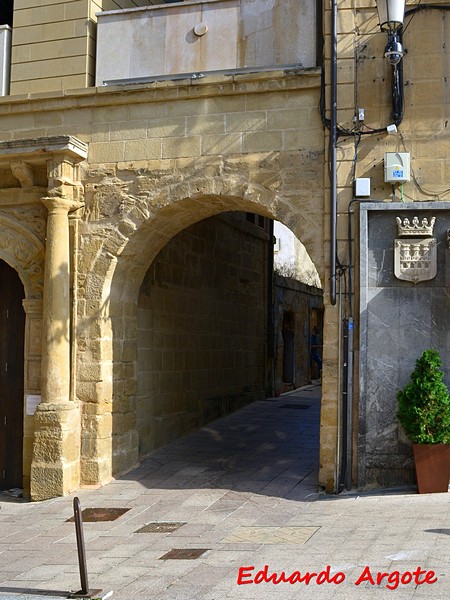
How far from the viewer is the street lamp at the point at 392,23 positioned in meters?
7.59

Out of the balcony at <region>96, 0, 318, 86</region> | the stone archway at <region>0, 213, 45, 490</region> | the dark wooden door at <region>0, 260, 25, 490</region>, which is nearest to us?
the balcony at <region>96, 0, 318, 86</region>

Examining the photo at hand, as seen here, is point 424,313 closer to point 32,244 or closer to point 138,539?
point 138,539

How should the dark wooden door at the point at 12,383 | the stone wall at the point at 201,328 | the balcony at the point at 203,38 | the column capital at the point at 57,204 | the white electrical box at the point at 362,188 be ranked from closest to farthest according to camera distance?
the white electrical box at the point at 362,188
the balcony at the point at 203,38
the column capital at the point at 57,204
the dark wooden door at the point at 12,383
the stone wall at the point at 201,328

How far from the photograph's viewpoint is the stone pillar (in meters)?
8.67

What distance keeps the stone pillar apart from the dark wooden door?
3.15ft

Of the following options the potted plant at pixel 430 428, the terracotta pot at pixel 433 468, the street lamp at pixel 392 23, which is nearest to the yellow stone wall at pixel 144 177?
the street lamp at pixel 392 23

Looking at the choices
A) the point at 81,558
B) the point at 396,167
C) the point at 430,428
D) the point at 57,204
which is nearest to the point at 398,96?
the point at 396,167

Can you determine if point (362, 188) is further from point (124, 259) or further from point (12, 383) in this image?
point (12, 383)

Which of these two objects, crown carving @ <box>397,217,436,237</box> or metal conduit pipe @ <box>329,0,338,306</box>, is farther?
metal conduit pipe @ <box>329,0,338,306</box>

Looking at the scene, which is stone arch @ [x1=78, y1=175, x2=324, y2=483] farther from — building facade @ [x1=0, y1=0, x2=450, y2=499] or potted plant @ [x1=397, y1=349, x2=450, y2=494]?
potted plant @ [x1=397, y1=349, x2=450, y2=494]

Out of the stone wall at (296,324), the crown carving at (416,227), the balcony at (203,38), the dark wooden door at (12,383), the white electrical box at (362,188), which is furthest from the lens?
the stone wall at (296,324)

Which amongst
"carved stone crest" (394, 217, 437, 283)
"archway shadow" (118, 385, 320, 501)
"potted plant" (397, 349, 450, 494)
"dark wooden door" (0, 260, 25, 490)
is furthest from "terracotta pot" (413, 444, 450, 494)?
"dark wooden door" (0, 260, 25, 490)

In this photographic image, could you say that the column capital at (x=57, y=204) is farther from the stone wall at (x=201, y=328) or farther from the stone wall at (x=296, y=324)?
the stone wall at (x=296, y=324)

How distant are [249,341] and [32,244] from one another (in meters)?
5.72
